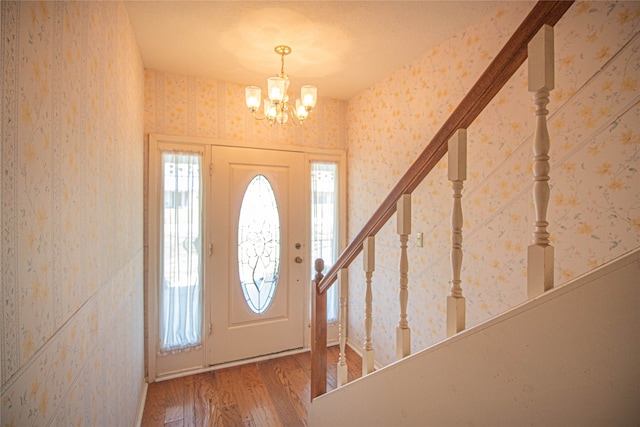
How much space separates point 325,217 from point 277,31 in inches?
71.5

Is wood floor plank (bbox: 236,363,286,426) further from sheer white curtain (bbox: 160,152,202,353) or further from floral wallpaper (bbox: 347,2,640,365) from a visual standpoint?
floral wallpaper (bbox: 347,2,640,365)

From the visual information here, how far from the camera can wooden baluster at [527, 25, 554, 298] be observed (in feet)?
2.32

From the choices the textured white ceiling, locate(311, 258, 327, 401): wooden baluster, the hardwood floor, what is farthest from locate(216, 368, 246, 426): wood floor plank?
the textured white ceiling

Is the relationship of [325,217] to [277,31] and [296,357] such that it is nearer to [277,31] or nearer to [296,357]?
[296,357]

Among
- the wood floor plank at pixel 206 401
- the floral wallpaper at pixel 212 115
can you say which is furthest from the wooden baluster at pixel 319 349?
Result: the floral wallpaper at pixel 212 115

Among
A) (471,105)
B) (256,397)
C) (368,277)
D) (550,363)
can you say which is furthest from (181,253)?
(550,363)

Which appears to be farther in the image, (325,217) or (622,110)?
(325,217)

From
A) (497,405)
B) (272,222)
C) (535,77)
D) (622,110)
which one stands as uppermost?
(622,110)

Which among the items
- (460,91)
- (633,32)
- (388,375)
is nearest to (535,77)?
(633,32)

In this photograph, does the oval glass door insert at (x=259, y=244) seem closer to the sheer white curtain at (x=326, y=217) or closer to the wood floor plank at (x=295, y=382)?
the sheer white curtain at (x=326, y=217)

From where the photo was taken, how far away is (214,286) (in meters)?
2.82

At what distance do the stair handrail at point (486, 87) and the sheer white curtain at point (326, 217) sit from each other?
6.47ft

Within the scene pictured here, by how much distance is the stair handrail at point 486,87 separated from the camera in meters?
0.70

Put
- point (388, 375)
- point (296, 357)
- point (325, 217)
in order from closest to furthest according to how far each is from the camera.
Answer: point (388, 375), point (296, 357), point (325, 217)
